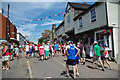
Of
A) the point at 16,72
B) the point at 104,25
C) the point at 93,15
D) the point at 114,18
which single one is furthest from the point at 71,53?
the point at 93,15

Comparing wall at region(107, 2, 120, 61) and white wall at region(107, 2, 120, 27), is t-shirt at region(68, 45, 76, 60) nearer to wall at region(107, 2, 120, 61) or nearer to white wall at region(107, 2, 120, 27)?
wall at region(107, 2, 120, 61)

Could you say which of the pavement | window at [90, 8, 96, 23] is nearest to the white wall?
window at [90, 8, 96, 23]

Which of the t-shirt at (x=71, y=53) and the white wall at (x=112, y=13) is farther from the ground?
the white wall at (x=112, y=13)

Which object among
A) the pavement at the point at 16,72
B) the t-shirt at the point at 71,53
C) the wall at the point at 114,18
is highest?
the wall at the point at 114,18

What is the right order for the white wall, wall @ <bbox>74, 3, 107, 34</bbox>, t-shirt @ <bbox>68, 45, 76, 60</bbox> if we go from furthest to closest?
wall @ <bbox>74, 3, 107, 34</bbox>, the white wall, t-shirt @ <bbox>68, 45, 76, 60</bbox>

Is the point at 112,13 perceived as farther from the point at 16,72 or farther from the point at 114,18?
the point at 16,72

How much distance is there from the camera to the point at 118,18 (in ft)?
31.5

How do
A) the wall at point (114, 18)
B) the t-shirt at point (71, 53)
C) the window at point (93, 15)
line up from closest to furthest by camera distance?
the t-shirt at point (71, 53) → the wall at point (114, 18) → the window at point (93, 15)

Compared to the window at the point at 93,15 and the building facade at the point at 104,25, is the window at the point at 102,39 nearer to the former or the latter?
the building facade at the point at 104,25

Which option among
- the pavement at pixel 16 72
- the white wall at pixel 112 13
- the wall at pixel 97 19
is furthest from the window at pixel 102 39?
the pavement at pixel 16 72

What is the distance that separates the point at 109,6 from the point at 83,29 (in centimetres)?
473

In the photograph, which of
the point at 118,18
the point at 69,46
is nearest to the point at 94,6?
the point at 118,18

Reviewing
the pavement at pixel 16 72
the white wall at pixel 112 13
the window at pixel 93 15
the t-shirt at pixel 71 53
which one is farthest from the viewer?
the window at pixel 93 15

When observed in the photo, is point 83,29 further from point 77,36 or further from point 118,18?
point 118,18
